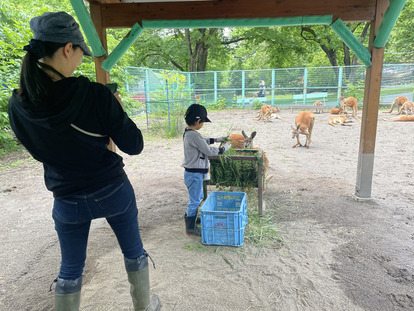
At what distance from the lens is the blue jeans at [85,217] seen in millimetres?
1801

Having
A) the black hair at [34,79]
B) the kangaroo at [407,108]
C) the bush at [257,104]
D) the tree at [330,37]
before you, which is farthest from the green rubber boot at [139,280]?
the tree at [330,37]

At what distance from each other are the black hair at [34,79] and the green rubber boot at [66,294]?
1176 mm

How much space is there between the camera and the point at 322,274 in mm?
3086

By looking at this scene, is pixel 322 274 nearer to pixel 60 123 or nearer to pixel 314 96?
pixel 60 123

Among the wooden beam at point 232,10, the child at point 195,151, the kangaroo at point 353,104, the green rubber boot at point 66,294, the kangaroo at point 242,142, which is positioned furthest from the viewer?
the kangaroo at point 353,104

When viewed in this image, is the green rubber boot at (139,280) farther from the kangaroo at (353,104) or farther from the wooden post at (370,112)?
the kangaroo at (353,104)

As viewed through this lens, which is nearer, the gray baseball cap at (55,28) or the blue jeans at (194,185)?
the gray baseball cap at (55,28)

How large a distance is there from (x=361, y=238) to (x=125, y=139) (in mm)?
3367

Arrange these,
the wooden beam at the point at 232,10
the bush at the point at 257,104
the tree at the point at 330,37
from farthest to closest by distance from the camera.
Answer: the tree at the point at 330,37
the bush at the point at 257,104
the wooden beam at the point at 232,10

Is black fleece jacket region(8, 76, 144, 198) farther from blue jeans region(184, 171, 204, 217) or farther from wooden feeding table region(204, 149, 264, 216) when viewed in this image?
wooden feeding table region(204, 149, 264, 216)

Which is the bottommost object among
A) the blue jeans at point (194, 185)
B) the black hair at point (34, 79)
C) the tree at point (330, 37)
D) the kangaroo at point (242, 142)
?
the blue jeans at point (194, 185)

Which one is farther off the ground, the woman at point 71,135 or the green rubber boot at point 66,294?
the woman at point 71,135

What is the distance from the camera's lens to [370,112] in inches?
188

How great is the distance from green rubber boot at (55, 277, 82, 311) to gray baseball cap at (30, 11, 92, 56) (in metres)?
1.48
